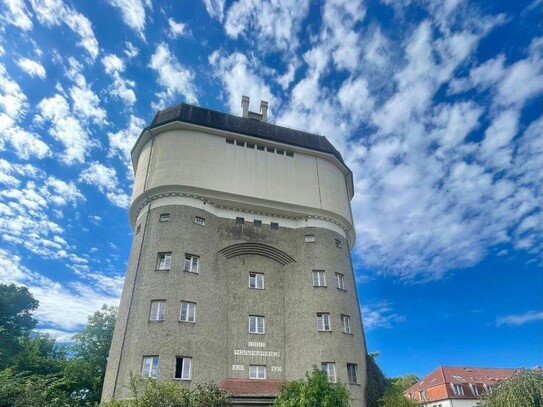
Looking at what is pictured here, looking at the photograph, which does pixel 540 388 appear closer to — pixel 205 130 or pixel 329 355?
pixel 329 355

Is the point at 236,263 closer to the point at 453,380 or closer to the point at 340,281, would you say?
the point at 340,281

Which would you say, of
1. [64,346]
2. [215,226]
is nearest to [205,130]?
[215,226]

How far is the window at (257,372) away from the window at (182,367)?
4.25m

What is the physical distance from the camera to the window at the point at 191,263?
84.9 feet

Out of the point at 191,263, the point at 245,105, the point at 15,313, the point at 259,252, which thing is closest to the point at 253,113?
the point at 245,105

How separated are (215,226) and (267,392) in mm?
11521

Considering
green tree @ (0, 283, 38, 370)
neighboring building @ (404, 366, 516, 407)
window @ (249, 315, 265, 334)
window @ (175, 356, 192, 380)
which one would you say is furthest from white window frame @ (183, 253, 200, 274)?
neighboring building @ (404, 366, 516, 407)

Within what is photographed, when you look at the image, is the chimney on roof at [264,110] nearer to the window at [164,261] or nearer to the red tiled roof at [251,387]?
the window at [164,261]

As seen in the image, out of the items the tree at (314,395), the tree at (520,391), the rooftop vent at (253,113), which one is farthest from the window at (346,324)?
the rooftop vent at (253,113)

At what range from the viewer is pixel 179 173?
28453mm

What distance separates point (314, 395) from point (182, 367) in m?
7.81

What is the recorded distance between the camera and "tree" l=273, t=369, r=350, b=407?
19.5 meters

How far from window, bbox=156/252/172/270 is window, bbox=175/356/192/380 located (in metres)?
5.64

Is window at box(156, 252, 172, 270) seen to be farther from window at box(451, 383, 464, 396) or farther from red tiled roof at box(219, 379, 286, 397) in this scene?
window at box(451, 383, 464, 396)
